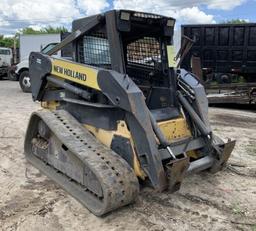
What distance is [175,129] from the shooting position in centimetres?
471

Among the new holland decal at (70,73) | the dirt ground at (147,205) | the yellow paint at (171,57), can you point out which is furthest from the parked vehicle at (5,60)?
the yellow paint at (171,57)

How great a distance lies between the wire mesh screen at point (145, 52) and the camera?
5031 millimetres

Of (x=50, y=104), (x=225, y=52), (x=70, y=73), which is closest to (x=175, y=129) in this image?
(x=70, y=73)

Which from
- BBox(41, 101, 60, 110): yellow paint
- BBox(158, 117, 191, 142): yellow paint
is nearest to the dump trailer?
BBox(41, 101, 60, 110): yellow paint

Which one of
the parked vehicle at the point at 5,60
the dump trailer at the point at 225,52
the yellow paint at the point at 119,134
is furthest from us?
the parked vehicle at the point at 5,60

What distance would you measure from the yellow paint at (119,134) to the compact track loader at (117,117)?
0.03 ft

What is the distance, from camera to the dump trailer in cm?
1434

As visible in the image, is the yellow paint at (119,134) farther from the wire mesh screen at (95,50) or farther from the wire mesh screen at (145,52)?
the wire mesh screen at (145,52)

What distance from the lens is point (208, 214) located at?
400 cm

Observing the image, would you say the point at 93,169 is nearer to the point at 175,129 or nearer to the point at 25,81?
the point at 175,129

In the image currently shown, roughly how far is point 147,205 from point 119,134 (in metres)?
0.79

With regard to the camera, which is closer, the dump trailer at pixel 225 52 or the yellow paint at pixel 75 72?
the yellow paint at pixel 75 72

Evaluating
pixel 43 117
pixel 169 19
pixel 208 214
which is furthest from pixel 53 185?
pixel 169 19

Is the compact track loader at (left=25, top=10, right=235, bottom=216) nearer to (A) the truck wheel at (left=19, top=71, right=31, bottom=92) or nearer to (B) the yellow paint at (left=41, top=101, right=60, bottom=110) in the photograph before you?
(B) the yellow paint at (left=41, top=101, right=60, bottom=110)
